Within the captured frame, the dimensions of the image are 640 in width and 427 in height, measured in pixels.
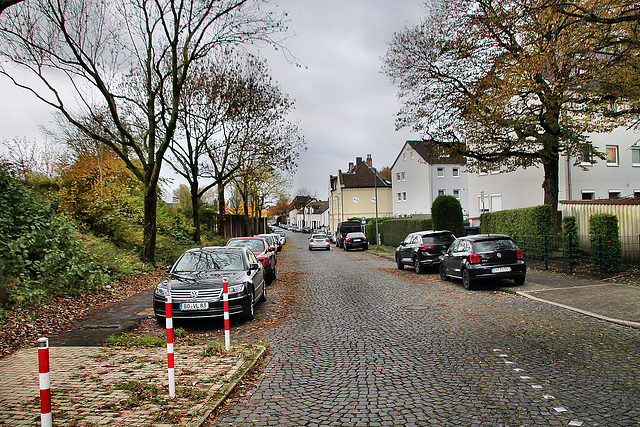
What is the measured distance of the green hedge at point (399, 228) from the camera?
33.3 metres

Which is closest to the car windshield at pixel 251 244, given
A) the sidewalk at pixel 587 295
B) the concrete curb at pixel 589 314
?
the sidewalk at pixel 587 295

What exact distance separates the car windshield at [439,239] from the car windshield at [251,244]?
6550 millimetres

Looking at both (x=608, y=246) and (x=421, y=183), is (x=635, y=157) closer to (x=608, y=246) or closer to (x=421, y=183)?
(x=608, y=246)

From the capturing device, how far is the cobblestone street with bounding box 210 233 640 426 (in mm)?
4504

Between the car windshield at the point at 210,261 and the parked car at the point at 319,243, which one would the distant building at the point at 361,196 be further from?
the car windshield at the point at 210,261

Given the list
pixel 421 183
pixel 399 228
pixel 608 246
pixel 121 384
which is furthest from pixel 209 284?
pixel 421 183

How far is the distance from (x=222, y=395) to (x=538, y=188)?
30.8 metres

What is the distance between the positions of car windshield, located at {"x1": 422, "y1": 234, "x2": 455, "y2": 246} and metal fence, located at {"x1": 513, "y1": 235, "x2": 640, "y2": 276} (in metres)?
3.08

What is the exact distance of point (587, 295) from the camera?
38.2 feet

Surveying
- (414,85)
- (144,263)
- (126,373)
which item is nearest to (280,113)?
(414,85)

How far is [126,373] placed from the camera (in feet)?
19.4

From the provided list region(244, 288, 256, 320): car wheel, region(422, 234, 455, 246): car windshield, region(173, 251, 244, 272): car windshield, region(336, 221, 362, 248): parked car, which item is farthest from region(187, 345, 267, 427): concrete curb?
region(336, 221, 362, 248): parked car

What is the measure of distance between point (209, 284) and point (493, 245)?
8737 mm

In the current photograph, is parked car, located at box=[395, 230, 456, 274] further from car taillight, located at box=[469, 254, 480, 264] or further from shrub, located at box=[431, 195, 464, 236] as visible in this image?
shrub, located at box=[431, 195, 464, 236]
